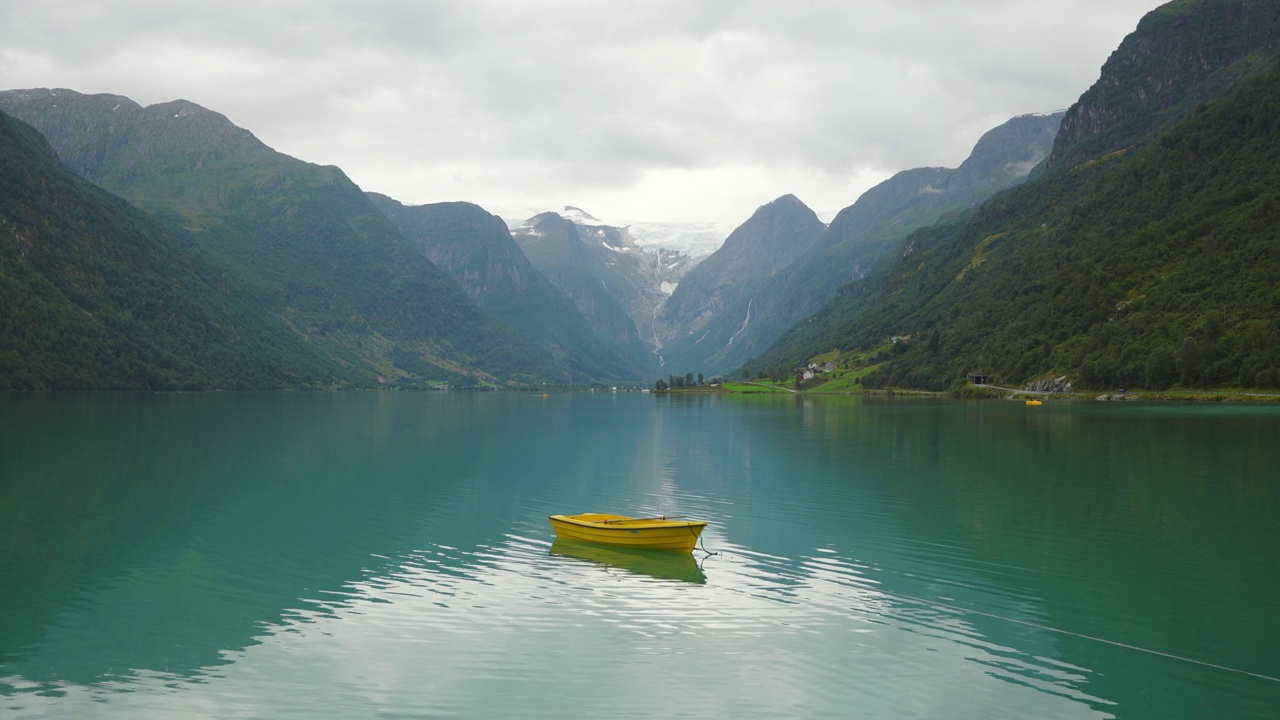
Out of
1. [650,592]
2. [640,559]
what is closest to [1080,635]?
[650,592]

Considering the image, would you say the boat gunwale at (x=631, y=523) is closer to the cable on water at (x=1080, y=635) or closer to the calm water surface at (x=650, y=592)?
the calm water surface at (x=650, y=592)

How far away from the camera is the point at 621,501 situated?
2055 inches

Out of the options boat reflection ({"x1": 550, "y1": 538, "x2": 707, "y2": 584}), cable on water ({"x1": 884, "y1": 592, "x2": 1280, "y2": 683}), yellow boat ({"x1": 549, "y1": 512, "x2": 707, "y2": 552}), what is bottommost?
boat reflection ({"x1": 550, "y1": 538, "x2": 707, "y2": 584})

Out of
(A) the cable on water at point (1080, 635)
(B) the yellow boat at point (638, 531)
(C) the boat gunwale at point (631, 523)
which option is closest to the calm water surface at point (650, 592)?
(A) the cable on water at point (1080, 635)

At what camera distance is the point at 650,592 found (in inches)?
1209

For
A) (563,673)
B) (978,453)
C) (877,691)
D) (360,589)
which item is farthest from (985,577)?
(978,453)

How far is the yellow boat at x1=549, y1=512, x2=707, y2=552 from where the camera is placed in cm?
3616

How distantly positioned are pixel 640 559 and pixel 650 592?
542 centimetres

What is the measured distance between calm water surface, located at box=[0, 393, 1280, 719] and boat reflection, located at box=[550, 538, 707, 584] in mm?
195

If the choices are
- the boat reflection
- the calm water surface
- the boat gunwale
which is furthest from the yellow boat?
the calm water surface

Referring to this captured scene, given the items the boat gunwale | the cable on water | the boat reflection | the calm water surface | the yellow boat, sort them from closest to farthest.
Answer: the calm water surface < the cable on water < the boat reflection < the boat gunwale < the yellow boat

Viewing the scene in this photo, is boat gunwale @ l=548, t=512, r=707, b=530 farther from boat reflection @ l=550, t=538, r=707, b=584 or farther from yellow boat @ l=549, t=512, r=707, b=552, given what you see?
boat reflection @ l=550, t=538, r=707, b=584

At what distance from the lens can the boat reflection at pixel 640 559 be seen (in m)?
33.4

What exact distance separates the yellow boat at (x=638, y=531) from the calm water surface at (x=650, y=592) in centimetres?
79
